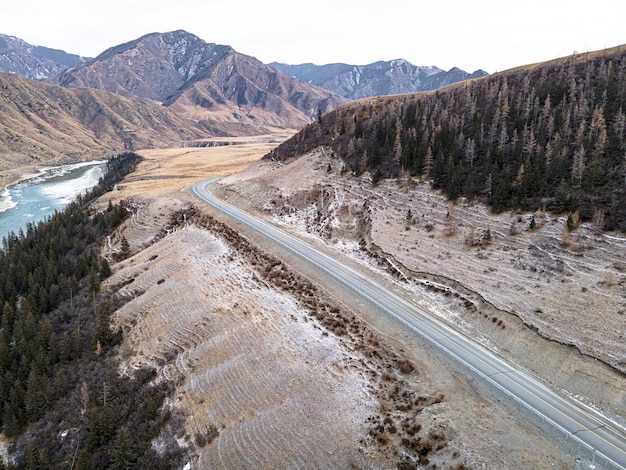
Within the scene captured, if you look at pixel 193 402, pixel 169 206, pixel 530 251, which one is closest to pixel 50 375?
pixel 193 402

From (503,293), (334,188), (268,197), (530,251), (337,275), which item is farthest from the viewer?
(268,197)

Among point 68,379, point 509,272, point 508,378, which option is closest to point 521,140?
point 509,272

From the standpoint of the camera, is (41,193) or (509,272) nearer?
(509,272)

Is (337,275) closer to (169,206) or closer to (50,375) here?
(50,375)

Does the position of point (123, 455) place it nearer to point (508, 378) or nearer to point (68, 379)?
point (68, 379)

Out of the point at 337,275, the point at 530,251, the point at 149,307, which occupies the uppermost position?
the point at 530,251

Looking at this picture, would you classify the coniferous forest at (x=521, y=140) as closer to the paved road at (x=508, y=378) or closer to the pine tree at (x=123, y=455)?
the paved road at (x=508, y=378)

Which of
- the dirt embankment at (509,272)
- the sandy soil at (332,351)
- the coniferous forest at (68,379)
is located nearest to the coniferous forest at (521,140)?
the dirt embankment at (509,272)
